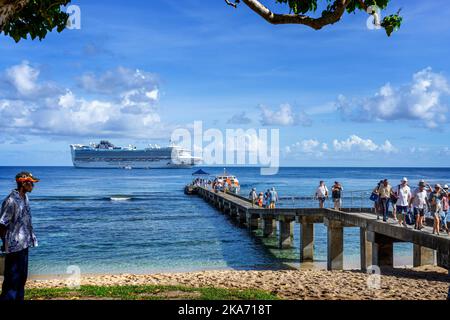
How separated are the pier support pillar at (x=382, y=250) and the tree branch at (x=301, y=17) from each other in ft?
34.6

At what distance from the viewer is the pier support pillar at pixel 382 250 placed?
16344mm

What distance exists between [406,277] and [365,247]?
4.93m

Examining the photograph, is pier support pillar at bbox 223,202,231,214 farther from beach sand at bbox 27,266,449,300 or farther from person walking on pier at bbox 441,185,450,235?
beach sand at bbox 27,266,449,300

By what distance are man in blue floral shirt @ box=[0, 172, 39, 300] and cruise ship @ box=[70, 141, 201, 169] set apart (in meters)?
172

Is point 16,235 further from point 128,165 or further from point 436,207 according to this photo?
point 128,165

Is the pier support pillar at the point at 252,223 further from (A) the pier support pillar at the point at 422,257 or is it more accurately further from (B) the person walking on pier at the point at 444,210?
(B) the person walking on pier at the point at 444,210

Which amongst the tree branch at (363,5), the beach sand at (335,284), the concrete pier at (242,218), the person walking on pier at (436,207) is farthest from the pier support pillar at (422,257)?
the concrete pier at (242,218)

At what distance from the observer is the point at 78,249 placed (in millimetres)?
26266

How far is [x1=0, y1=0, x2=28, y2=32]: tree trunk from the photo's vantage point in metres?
5.86

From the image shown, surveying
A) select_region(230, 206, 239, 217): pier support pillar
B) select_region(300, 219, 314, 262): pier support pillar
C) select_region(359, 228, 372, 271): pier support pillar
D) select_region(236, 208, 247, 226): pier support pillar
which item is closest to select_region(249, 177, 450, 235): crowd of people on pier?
select_region(359, 228, 372, 271): pier support pillar

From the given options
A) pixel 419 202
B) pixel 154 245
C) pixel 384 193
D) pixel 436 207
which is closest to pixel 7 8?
pixel 419 202

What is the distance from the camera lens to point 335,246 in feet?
64.1
